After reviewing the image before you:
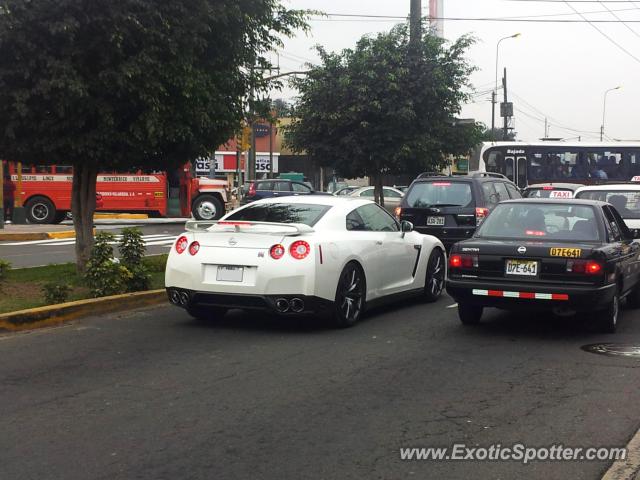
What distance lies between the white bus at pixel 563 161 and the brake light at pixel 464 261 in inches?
1093

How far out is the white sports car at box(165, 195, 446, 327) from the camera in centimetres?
879

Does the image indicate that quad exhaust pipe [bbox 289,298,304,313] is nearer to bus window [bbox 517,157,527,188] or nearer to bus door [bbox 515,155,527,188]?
bus door [bbox 515,155,527,188]

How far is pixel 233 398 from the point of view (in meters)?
6.30

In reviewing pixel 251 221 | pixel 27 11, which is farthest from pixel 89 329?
pixel 27 11

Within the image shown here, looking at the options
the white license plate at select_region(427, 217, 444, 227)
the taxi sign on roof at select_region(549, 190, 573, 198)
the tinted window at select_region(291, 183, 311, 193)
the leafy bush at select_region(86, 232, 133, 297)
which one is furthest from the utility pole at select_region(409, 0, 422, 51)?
the leafy bush at select_region(86, 232, 133, 297)

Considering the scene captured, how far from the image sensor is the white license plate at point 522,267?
869 cm

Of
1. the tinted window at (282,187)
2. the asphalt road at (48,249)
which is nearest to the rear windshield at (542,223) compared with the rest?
the asphalt road at (48,249)

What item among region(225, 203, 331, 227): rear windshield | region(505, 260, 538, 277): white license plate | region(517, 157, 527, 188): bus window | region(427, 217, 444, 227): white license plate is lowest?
region(505, 260, 538, 277): white license plate

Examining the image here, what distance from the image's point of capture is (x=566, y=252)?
8555mm

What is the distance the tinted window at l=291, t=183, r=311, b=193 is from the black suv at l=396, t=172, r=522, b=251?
1716cm

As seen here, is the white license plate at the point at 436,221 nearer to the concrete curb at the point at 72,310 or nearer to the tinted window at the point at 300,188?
the concrete curb at the point at 72,310

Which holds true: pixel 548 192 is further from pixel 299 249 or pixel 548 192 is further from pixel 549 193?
pixel 299 249

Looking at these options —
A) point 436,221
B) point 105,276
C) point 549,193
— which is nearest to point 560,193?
point 549,193

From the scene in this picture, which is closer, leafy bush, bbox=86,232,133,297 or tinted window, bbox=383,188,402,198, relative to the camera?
leafy bush, bbox=86,232,133,297
